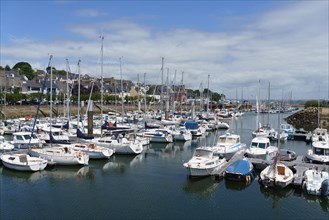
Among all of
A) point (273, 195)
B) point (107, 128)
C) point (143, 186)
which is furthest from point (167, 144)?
point (273, 195)

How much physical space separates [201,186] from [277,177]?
580 centimetres

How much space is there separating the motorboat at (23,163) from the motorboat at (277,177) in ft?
61.6

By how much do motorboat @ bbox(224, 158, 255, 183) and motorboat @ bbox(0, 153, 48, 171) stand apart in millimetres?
16066

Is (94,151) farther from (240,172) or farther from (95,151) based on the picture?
(240,172)

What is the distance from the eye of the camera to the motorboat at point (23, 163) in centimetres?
2936

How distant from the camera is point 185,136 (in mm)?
52094

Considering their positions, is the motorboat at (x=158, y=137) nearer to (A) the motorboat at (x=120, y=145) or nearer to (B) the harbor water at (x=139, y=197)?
(A) the motorboat at (x=120, y=145)

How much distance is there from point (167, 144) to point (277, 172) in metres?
23.7

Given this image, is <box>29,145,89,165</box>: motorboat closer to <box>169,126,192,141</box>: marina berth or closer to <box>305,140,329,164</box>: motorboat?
<box>169,126,192,141</box>: marina berth

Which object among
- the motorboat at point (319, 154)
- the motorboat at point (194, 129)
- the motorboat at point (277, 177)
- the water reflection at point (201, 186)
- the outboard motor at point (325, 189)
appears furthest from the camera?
the motorboat at point (194, 129)

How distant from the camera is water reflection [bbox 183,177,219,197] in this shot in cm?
2556

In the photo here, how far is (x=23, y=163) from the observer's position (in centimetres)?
2936

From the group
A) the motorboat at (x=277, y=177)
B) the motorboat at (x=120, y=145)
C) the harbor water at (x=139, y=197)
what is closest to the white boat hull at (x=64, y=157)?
the harbor water at (x=139, y=197)

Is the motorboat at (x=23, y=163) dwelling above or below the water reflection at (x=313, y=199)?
above
